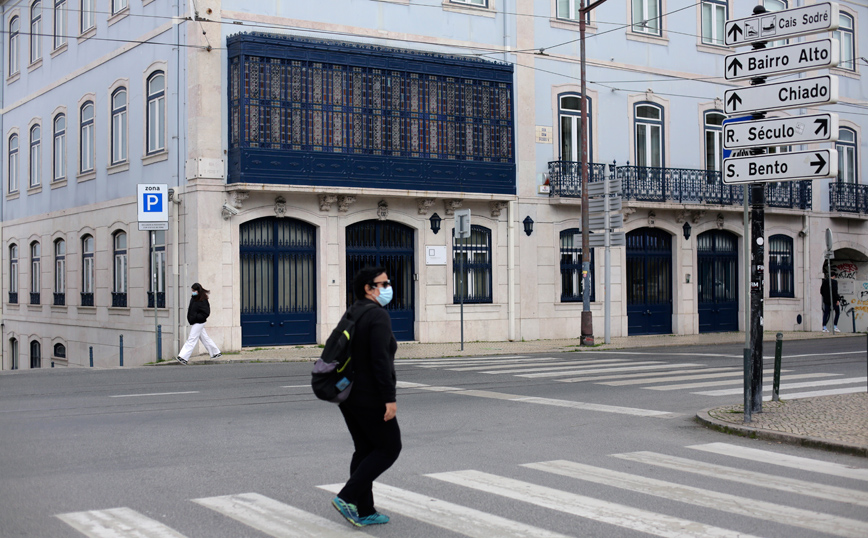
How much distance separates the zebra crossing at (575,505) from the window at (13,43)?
31066 millimetres

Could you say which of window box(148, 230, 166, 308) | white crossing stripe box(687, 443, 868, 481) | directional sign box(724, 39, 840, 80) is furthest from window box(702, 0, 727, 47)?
white crossing stripe box(687, 443, 868, 481)

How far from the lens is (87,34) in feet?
92.3

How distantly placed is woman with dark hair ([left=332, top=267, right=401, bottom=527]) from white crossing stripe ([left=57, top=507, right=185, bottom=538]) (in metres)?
1.10

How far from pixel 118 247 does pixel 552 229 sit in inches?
461

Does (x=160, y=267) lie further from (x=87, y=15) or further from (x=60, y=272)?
(x=87, y=15)

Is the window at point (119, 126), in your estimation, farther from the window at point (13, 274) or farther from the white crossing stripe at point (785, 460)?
the white crossing stripe at point (785, 460)

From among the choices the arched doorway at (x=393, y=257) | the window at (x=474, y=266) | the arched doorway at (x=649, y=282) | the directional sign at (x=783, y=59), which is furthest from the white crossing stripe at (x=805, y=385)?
the arched doorway at (x=649, y=282)

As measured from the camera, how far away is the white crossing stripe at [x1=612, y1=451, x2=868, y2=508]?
7203 mm

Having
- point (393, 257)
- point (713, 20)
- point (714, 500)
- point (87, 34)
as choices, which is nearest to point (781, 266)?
point (713, 20)

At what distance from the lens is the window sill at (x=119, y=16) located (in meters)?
25.6

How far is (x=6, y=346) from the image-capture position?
114ft

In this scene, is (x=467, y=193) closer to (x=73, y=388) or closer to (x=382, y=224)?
(x=382, y=224)

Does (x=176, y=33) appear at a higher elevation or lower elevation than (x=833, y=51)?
higher

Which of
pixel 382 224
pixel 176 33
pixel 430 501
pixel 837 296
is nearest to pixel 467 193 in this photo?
pixel 382 224
